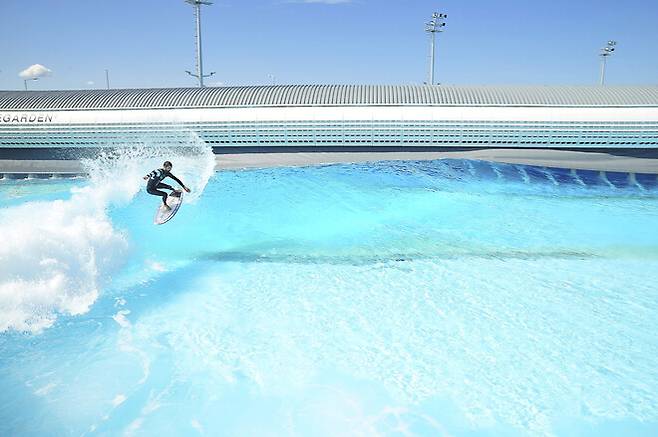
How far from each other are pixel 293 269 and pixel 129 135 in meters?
7.26

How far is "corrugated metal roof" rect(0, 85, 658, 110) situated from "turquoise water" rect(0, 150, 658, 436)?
3.67 metres

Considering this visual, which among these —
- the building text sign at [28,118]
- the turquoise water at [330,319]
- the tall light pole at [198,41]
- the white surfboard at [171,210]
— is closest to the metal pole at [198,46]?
the tall light pole at [198,41]

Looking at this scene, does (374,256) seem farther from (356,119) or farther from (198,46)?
(198,46)

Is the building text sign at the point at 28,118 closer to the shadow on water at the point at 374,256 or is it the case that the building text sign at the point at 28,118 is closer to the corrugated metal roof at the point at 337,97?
the corrugated metal roof at the point at 337,97

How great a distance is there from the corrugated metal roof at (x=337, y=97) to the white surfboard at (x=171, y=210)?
5197mm

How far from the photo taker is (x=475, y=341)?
4664 mm

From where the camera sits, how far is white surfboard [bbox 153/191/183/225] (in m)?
6.78

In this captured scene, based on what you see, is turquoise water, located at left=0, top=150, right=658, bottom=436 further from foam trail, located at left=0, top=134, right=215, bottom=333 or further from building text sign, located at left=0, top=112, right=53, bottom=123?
building text sign, located at left=0, top=112, right=53, bottom=123

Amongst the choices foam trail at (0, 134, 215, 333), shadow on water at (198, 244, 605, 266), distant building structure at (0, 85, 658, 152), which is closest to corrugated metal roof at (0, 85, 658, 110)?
distant building structure at (0, 85, 658, 152)

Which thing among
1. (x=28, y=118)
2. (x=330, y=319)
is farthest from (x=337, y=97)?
(x=330, y=319)

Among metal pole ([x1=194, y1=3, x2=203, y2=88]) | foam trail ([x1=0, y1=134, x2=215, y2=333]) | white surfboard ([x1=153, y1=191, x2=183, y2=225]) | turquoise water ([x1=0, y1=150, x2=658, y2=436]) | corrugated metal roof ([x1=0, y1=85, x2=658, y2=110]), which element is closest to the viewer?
turquoise water ([x1=0, y1=150, x2=658, y2=436])

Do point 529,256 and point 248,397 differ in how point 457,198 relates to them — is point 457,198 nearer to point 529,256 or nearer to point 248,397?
point 529,256

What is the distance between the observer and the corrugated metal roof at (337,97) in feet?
38.4

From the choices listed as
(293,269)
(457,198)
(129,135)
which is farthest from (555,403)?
(129,135)
